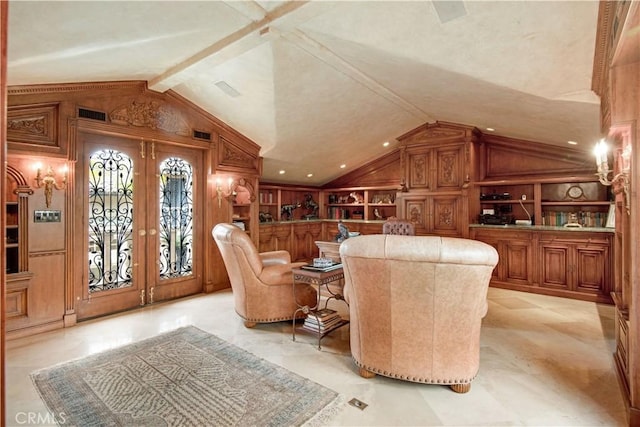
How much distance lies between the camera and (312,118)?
16.1 ft

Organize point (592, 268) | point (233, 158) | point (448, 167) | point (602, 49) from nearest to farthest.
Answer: point (602, 49) < point (592, 268) < point (233, 158) < point (448, 167)

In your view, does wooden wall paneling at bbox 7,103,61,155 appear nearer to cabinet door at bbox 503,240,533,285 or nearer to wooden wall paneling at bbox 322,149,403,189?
wooden wall paneling at bbox 322,149,403,189

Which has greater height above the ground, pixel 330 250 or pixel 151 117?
pixel 151 117

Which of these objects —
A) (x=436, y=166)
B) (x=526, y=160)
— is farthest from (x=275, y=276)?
(x=526, y=160)

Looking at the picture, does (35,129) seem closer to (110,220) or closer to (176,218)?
(110,220)

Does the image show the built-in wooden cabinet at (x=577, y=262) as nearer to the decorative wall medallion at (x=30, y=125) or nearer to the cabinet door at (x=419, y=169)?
the cabinet door at (x=419, y=169)

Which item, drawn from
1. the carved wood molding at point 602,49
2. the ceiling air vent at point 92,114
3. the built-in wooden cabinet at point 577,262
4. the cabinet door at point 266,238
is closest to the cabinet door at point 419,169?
the built-in wooden cabinet at point 577,262

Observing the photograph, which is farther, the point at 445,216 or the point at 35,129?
the point at 445,216

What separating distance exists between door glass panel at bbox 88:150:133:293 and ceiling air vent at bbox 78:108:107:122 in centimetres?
43

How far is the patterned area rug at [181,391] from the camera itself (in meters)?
2.02

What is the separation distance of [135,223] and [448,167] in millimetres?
5344

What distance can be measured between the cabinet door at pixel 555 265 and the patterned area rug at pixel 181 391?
4.28 meters

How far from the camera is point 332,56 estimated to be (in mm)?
3473

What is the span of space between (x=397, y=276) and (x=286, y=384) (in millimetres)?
1198
